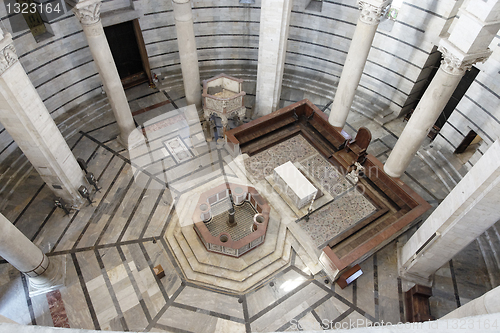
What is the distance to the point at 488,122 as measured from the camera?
417 inches

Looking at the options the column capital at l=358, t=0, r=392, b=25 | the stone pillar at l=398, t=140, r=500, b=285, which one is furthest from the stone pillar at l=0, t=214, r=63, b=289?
the column capital at l=358, t=0, r=392, b=25

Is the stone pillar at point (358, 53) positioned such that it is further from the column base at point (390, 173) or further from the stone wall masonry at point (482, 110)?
the stone wall masonry at point (482, 110)

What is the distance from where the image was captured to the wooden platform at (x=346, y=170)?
9.44m

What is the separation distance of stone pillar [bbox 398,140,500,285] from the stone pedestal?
9.65 metres

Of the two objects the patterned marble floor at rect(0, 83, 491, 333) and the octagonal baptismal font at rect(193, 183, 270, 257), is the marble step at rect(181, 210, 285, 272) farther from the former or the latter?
the patterned marble floor at rect(0, 83, 491, 333)

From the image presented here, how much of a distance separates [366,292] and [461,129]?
22.1 ft

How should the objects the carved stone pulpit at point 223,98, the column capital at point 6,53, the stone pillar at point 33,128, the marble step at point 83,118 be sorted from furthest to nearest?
the marble step at point 83,118 → the carved stone pulpit at point 223,98 → the stone pillar at point 33,128 → the column capital at point 6,53

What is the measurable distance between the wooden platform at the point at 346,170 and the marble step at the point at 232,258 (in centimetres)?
161

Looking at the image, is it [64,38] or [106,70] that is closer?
[106,70]

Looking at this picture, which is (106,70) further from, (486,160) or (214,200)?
(486,160)

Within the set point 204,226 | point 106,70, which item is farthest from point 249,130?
point 106,70

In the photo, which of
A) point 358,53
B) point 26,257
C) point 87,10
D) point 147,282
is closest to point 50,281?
point 26,257

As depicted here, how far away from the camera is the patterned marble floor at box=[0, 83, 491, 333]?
865cm

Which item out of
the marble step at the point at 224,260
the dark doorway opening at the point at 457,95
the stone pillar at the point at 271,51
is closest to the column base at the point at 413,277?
the marble step at the point at 224,260
